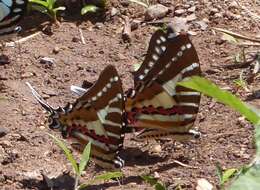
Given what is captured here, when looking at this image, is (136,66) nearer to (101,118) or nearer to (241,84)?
(241,84)

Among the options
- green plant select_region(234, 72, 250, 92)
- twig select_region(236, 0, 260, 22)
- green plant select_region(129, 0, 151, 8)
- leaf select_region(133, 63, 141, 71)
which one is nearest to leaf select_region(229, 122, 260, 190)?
green plant select_region(234, 72, 250, 92)

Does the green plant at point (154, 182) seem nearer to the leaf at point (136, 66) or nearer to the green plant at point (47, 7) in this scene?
the leaf at point (136, 66)

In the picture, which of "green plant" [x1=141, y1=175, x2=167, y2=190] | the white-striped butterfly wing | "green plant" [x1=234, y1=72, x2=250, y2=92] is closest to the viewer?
"green plant" [x1=141, y1=175, x2=167, y2=190]

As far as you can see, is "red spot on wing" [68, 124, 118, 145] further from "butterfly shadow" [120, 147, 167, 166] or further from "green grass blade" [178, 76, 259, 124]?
"green grass blade" [178, 76, 259, 124]

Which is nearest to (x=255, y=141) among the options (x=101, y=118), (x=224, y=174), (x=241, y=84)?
(x=224, y=174)

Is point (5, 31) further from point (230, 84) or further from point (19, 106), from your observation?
point (230, 84)

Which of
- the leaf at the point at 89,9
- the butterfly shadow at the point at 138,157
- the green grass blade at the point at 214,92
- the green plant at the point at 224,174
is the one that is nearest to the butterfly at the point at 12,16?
the leaf at the point at 89,9

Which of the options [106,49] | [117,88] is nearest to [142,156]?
[117,88]
